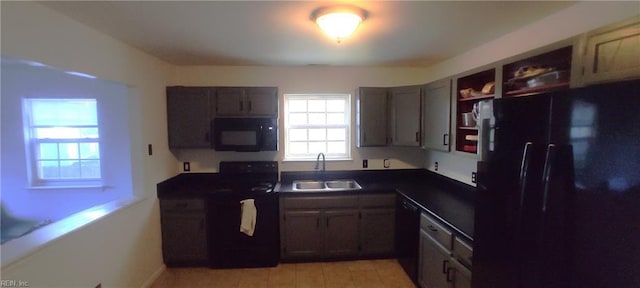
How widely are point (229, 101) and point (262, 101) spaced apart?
381mm

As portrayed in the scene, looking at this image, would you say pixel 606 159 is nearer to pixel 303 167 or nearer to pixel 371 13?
pixel 371 13

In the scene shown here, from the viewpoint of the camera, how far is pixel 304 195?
2984 millimetres

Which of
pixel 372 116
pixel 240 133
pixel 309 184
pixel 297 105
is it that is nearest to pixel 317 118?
pixel 297 105

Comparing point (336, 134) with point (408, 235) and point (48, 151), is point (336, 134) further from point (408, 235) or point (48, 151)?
point (48, 151)

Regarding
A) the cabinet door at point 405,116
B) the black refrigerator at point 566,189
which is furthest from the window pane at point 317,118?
the black refrigerator at point 566,189

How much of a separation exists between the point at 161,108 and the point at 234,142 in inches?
34.5

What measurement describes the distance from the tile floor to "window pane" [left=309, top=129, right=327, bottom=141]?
154 centimetres

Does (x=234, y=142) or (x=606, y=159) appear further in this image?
(x=234, y=142)

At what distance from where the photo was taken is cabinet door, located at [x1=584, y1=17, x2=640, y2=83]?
45.3 inches

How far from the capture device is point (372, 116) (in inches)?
129

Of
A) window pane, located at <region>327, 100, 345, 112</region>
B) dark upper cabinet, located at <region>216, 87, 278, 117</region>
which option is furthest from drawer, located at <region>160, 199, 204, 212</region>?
window pane, located at <region>327, 100, 345, 112</region>

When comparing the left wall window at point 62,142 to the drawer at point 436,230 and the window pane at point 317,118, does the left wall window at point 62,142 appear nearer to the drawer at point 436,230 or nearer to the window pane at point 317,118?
the window pane at point 317,118

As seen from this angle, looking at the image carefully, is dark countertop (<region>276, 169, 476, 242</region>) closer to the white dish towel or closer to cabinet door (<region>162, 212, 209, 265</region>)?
the white dish towel

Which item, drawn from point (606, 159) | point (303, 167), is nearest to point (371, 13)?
point (606, 159)
